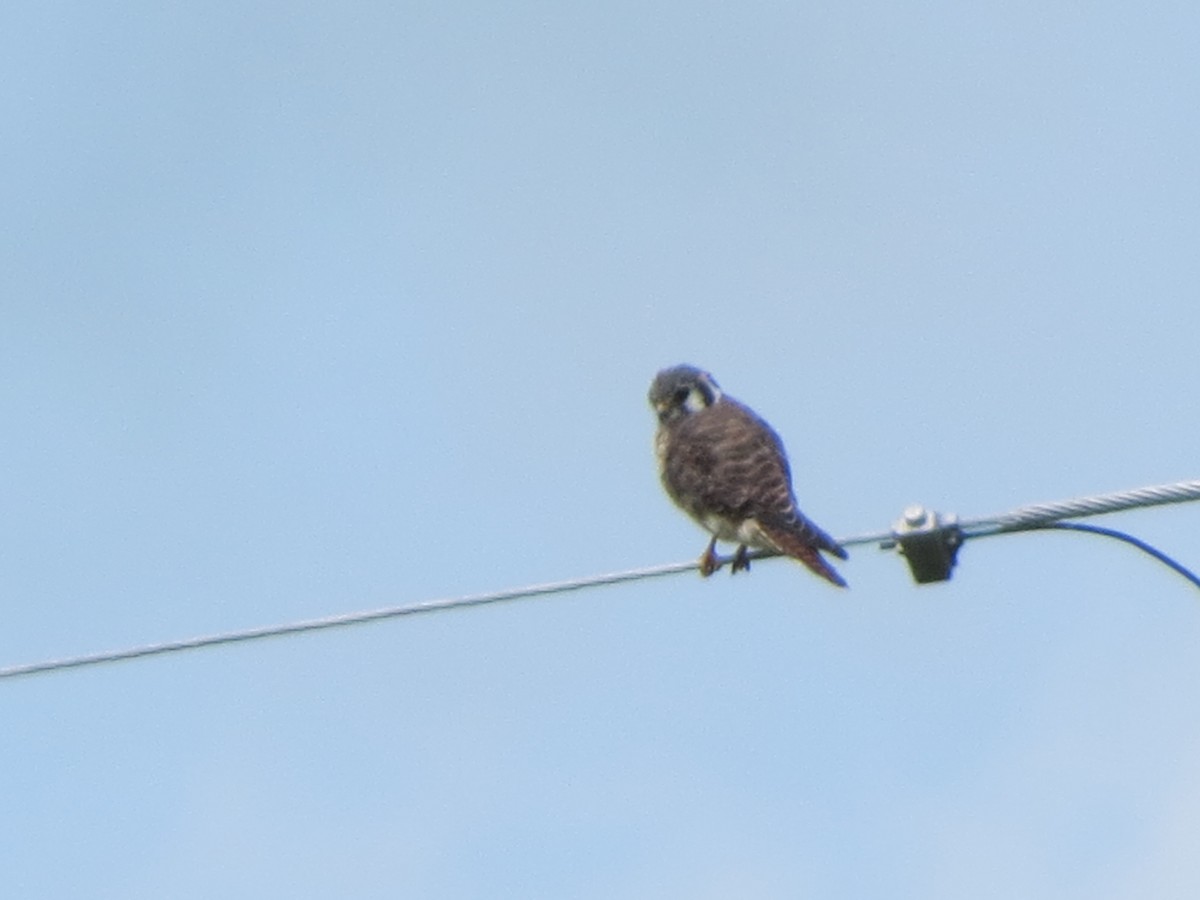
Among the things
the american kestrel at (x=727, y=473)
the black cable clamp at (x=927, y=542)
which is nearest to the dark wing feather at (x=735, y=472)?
the american kestrel at (x=727, y=473)

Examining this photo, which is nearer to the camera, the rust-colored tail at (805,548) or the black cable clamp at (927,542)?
the black cable clamp at (927,542)

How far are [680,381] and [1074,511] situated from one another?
5.94 meters

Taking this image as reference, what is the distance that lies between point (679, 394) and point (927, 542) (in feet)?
18.3

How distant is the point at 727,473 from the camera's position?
1295cm

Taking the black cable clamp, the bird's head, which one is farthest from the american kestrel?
the black cable clamp

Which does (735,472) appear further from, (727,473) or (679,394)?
(679,394)

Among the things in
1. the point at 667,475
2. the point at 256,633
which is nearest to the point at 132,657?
the point at 256,633

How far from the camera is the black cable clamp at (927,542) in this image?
8.68m

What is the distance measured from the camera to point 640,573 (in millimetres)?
8812

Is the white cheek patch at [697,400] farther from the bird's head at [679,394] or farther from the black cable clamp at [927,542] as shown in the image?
the black cable clamp at [927,542]

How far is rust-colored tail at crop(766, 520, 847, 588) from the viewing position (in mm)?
11398

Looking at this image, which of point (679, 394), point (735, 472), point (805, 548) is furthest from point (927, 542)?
point (679, 394)

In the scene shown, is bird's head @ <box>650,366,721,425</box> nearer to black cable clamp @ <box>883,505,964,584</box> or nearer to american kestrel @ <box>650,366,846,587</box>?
american kestrel @ <box>650,366,846,587</box>

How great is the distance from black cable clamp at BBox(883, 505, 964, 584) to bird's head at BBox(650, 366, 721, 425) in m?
5.34
